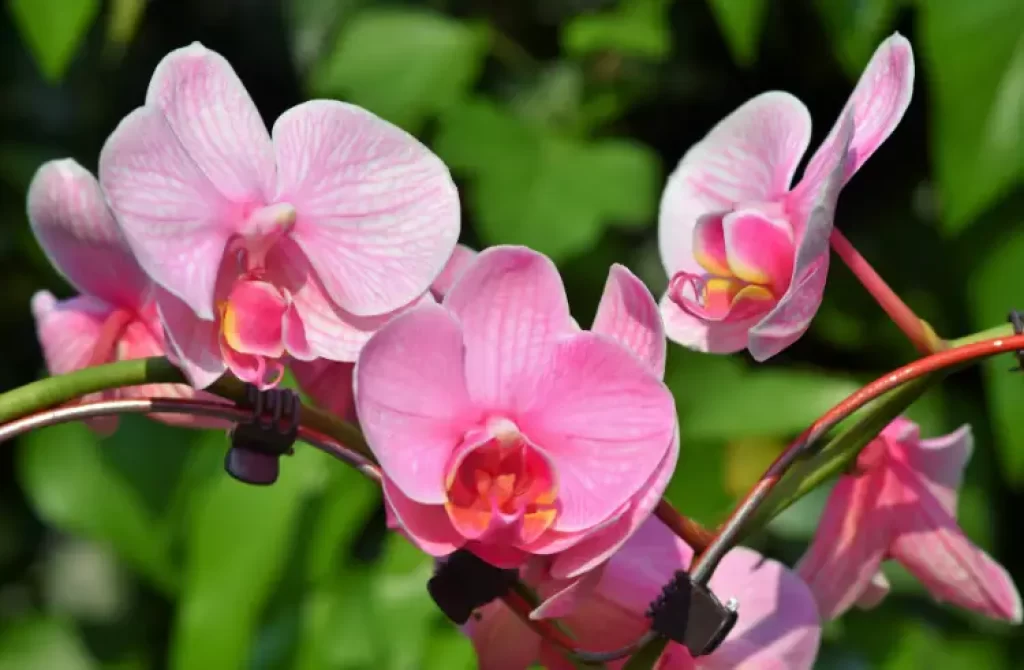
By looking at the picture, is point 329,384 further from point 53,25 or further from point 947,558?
point 53,25

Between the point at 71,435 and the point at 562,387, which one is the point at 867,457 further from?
the point at 71,435

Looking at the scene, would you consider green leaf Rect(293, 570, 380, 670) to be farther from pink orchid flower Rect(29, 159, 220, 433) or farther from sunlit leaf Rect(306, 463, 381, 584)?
pink orchid flower Rect(29, 159, 220, 433)

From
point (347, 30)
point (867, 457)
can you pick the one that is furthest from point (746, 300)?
point (347, 30)

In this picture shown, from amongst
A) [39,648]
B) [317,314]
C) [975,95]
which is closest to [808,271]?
[317,314]

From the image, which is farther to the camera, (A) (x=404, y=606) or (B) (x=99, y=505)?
(B) (x=99, y=505)

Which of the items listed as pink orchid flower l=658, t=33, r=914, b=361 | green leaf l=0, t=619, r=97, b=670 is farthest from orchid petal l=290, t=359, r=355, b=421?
green leaf l=0, t=619, r=97, b=670
